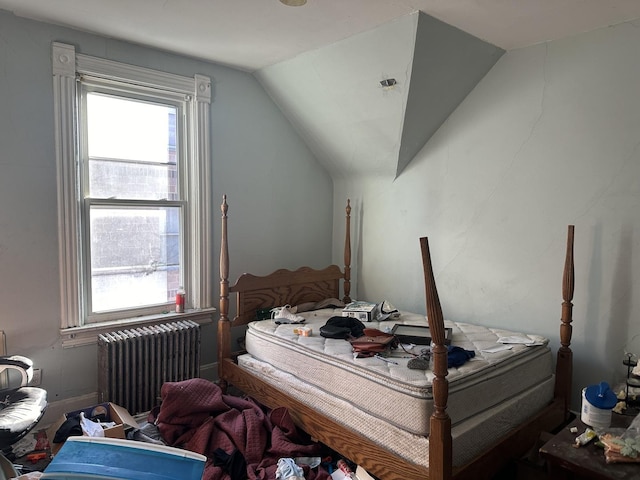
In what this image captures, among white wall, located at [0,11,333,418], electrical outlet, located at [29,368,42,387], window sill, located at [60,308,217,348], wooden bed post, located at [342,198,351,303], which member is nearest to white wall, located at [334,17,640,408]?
wooden bed post, located at [342,198,351,303]

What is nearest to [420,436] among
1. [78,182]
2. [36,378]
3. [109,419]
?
[109,419]

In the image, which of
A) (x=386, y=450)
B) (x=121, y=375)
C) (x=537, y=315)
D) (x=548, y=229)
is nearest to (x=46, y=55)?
(x=121, y=375)

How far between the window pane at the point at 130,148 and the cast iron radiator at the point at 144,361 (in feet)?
3.17

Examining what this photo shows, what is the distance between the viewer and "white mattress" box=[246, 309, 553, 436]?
1.86 metres

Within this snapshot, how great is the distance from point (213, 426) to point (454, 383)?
4.58ft

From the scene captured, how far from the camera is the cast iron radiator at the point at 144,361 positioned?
268 cm

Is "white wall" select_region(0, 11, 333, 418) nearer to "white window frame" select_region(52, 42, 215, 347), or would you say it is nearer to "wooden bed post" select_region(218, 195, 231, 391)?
"white window frame" select_region(52, 42, 215, 347)

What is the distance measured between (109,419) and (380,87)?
2.70 meters

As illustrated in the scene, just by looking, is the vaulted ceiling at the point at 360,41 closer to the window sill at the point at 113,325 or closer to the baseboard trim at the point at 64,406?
the window sill at the point at 113,325

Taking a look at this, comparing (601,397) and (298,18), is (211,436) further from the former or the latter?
(298,18)

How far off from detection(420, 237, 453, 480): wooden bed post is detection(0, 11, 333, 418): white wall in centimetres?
211

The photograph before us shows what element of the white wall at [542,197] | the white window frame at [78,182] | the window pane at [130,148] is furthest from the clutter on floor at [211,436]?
the white wall at [542,197]

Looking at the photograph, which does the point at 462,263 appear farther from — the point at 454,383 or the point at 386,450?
the point at 386,450

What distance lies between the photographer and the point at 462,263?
3.10 meters
